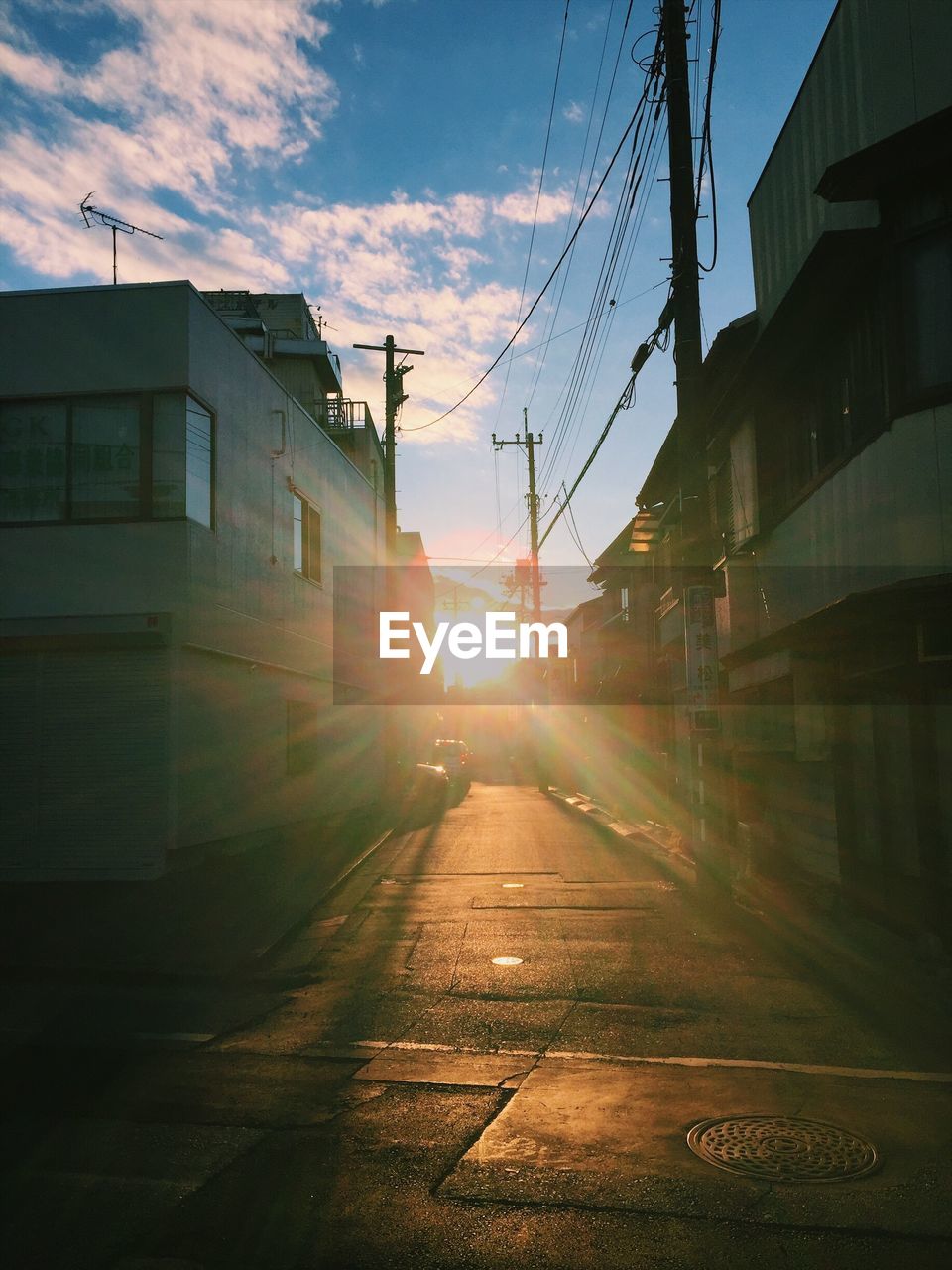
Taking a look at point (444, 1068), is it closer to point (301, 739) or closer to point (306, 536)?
point (301, 739)

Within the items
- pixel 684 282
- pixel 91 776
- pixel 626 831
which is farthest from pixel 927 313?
pixel 626 831

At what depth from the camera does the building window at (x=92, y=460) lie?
1425cm

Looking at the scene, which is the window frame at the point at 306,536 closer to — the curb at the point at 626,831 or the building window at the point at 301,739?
the building window at the point at 301,739

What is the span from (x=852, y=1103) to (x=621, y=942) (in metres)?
4.92

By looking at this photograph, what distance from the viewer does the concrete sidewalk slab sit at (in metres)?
4.26

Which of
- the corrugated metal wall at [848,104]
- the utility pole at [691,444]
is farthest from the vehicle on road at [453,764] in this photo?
the corrugated metal wall at [848,104]

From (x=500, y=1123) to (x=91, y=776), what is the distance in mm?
9901

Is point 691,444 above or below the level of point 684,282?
below

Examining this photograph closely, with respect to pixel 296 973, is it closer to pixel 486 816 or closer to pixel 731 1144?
pixel 731 1144

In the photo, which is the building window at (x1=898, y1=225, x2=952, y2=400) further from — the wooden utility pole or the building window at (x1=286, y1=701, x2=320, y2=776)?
the building window at (x1=286, y1=701, x2=320, y2=776)

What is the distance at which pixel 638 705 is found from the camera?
1275 inches

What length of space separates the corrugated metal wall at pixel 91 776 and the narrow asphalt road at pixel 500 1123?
4653mm

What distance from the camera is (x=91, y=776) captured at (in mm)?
13695

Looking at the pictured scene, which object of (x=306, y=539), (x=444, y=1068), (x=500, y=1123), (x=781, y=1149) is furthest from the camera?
(x=306, y=539)
